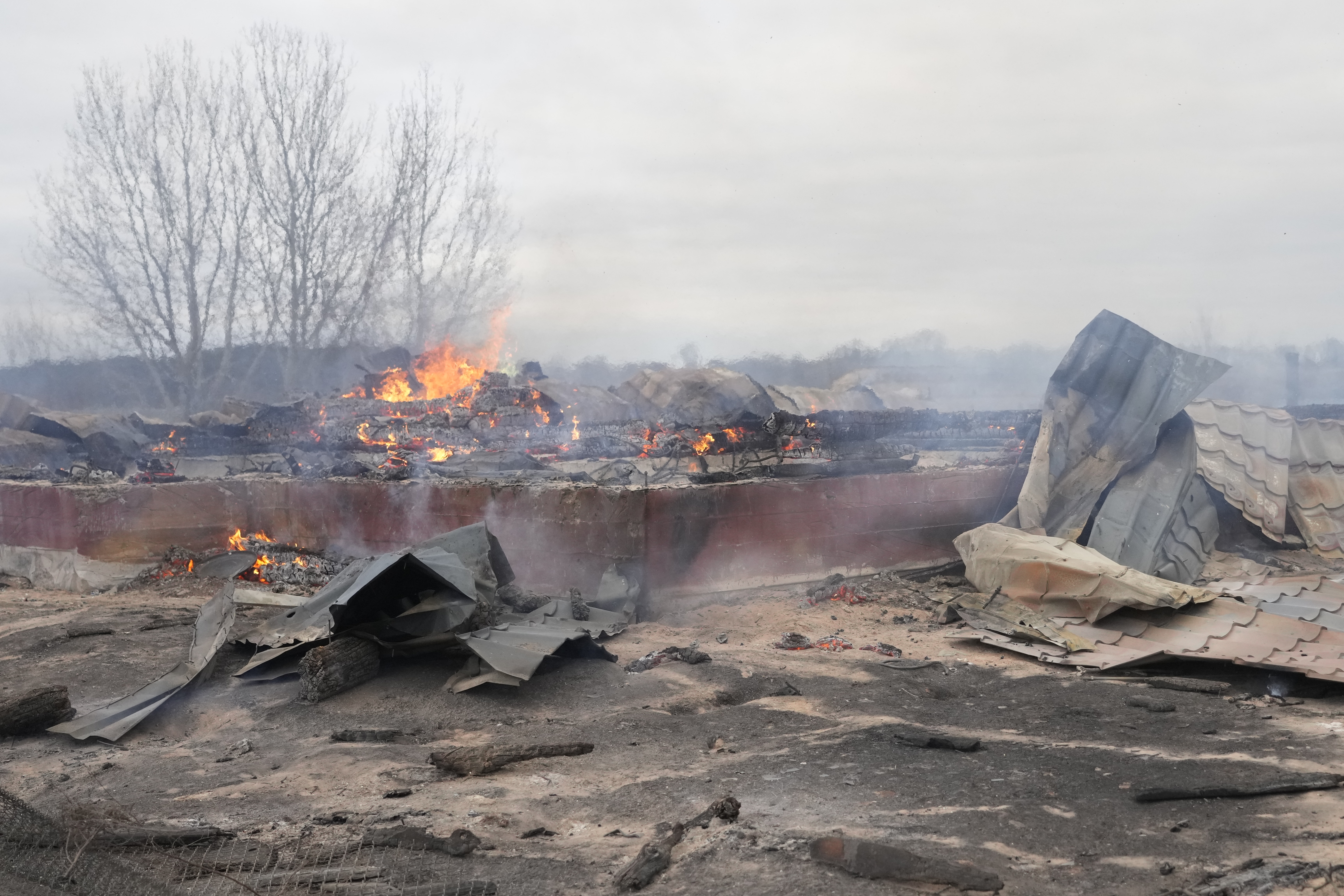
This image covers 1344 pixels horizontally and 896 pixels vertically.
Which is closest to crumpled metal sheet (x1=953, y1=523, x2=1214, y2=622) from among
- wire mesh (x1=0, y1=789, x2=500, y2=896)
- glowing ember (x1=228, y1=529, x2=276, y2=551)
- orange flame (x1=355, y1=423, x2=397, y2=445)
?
wire mesh (x1=0, y1=789, x2=500, y2=896)

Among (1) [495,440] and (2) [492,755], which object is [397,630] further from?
(1) [495,440]

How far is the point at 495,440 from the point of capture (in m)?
14.1

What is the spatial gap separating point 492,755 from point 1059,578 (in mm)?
5292

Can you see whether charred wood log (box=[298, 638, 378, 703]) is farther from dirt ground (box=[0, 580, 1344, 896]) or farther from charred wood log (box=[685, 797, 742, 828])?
charred wood log (box=[685, 797, 742, 828])

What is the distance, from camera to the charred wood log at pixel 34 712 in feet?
19.5

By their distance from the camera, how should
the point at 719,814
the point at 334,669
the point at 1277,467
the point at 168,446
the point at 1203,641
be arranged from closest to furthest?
the point at 719,814
the point at 334,669
the point at 1203,641
the point at 1277,467
the point at 168,446

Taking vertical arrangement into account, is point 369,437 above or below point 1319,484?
above

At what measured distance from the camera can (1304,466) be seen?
10188 millimetres

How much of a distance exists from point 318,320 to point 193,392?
403 cm

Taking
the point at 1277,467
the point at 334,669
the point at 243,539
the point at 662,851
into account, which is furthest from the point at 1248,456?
the point at 243,539

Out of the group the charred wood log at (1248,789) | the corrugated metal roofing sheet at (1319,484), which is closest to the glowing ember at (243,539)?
the charred wood log at (1248,789)

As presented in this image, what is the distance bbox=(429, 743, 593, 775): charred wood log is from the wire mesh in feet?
3.50

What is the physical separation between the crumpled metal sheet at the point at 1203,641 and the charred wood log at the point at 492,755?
4.04 metres

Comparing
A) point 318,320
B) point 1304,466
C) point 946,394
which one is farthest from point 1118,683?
point 318,320
